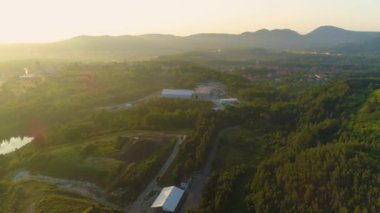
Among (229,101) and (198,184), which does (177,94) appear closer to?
(229,101)

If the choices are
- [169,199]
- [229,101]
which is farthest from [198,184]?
[229,101]

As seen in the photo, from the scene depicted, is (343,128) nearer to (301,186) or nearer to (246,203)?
(301,186)

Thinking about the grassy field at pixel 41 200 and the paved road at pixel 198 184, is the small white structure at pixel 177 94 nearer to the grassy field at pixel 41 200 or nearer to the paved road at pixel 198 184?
the paved road at pixel 198 184

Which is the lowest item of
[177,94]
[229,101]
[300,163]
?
[300,163]

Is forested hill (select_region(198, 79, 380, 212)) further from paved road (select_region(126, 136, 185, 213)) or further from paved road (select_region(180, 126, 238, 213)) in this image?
paved road (select_region(126, 136, 185, 213))

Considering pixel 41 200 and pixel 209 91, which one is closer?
pixel 41 200

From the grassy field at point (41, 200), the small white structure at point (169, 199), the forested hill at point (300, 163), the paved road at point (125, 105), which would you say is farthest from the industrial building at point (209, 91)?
the grassy field at point (41, 200)

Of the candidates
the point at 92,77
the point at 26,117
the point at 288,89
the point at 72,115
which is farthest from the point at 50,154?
the point at 288,89

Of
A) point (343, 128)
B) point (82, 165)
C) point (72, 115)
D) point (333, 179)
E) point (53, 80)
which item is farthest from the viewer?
point (53, 80)
